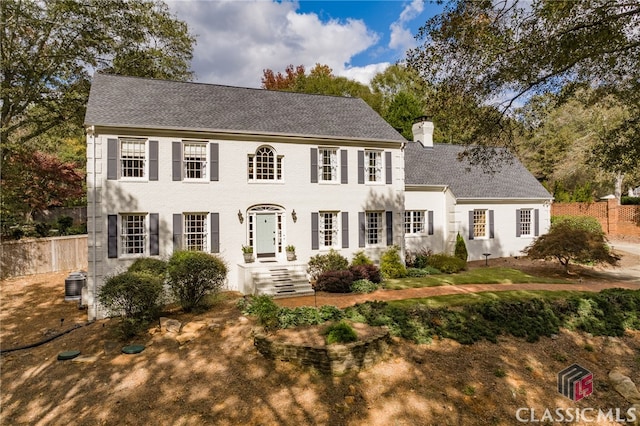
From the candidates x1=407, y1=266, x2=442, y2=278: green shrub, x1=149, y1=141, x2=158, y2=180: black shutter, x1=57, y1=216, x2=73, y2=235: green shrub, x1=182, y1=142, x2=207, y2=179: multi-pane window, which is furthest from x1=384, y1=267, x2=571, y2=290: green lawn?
x1=57, y1=216, x2=73, y2=235: green shrub

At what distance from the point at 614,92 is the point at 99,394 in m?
16.2

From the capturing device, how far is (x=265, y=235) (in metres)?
16.5

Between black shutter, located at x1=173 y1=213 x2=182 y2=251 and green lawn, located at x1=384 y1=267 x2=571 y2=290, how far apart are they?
8665mm

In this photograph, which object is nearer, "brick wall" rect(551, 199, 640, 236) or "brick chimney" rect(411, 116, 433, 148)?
"brick chimney" rect(411, 116, 433, 148)

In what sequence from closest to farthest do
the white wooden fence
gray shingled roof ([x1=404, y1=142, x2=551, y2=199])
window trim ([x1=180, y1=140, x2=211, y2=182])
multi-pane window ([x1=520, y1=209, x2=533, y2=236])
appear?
window trim ([x1=180, y1=140, x2=211, y2=182]) → the white wooden fence → gray shingled roof ([x1=404, y1=142, x2=551, y2=199]) → multi-pane window ([x1=520, y1=209, x2=533, y2=236])

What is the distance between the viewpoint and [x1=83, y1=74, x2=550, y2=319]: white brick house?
46.4 feet

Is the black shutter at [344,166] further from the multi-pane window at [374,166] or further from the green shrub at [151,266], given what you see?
the green shrub at [151,266]

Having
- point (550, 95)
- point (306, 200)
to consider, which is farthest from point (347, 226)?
point (550, 95)

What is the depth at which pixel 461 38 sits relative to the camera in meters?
9.87

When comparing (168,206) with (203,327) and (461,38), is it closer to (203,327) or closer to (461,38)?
(203,327)

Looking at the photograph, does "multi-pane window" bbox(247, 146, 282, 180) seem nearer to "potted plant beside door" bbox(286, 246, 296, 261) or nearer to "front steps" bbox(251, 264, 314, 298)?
"potted plant beside door" bbox(286, 246, 296, 261)

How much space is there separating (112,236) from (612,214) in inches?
1443

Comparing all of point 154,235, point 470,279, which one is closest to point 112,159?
point 154,235

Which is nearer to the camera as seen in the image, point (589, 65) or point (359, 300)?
point (589, 65)
